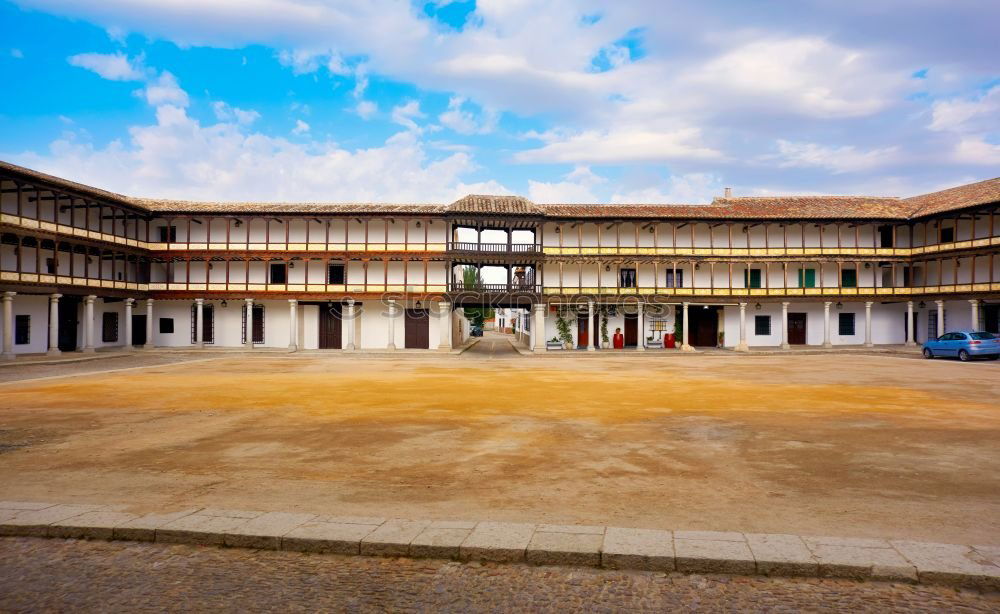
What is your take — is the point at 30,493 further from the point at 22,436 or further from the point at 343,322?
the point at 343,322

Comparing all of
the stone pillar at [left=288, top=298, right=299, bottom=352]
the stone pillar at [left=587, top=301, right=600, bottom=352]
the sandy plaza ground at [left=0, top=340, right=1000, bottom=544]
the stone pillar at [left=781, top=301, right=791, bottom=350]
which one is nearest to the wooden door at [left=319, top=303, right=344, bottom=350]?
the stone pillar at [left=288, top=298, right=299, bottom=352]

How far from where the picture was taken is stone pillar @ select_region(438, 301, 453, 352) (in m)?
37.6

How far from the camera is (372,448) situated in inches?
367

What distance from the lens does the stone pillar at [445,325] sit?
37.6 m

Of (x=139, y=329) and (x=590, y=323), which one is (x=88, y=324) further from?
(x=590, y=323)

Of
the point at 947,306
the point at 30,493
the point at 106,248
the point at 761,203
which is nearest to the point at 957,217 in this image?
the point at 947,306

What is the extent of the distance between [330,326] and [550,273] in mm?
15116

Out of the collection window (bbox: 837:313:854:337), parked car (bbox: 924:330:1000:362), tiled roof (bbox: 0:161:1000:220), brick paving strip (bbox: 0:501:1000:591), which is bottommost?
brick paving strip (bbox: 0:501:1000:591)

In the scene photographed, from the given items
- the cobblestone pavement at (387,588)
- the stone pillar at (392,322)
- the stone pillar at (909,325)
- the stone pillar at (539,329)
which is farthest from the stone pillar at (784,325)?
the cobblestone pavement at (387,588)

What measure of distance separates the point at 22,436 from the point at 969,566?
1330 centimetres

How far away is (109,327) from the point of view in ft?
125

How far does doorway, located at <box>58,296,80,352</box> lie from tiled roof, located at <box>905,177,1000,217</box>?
2075 inches

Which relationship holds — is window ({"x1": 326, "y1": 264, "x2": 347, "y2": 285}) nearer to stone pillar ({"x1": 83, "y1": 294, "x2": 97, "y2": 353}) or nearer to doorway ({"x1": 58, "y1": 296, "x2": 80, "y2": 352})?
stone pillar ({"x1": 83, "y1": 294, "x2": 97, "y2": 353})

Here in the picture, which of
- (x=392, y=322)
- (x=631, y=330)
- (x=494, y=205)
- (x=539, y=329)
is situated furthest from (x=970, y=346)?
(x=392, y=322)
